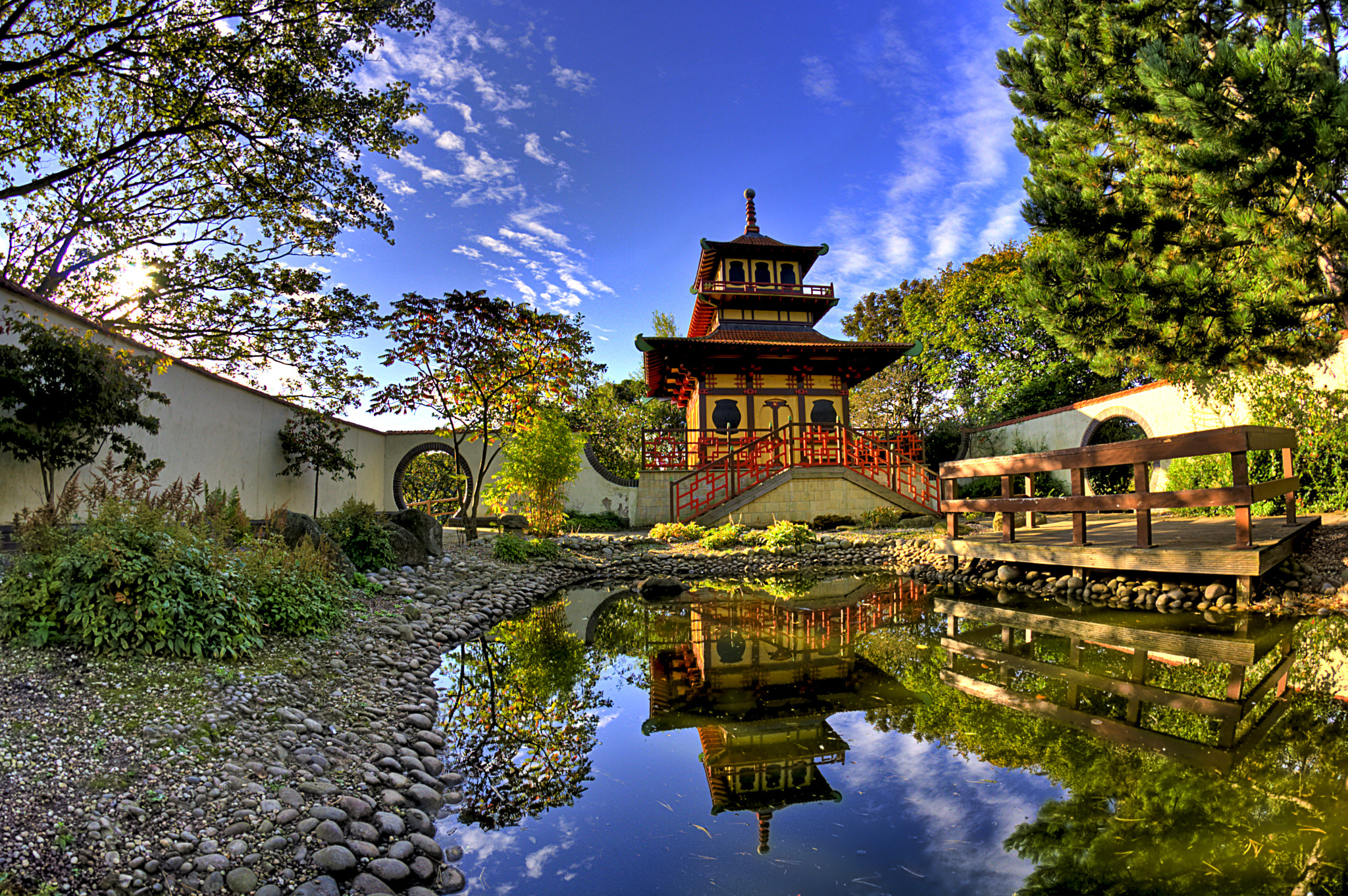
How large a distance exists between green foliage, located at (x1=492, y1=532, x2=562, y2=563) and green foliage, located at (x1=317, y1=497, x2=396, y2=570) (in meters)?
2.07

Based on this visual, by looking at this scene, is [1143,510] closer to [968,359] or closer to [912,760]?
[912,760]

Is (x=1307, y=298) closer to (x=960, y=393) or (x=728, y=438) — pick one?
(x=728, y=438)

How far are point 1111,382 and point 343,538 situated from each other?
2064cm

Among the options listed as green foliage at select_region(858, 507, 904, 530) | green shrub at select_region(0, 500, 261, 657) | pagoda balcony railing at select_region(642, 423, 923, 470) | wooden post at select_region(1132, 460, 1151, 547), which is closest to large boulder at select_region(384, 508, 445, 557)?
green shrub at select_region(0, 500, 261, 657)

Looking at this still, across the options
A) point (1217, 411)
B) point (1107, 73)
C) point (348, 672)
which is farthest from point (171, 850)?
point (1217, 411)

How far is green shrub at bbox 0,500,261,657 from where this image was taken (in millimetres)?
3506

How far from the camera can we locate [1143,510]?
6.38 meters

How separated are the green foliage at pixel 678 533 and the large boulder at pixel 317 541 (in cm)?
610

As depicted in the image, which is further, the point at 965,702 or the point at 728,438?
the point at 728,438

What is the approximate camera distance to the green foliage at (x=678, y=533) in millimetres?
11750

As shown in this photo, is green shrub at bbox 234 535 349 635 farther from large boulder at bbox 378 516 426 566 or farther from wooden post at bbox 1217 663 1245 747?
wooden post at bbox 1217 663 1245 747

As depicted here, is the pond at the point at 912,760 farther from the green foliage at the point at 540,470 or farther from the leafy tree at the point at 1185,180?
the green foliage at the point at 540,470

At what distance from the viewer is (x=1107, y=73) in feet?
Answer: 21.2

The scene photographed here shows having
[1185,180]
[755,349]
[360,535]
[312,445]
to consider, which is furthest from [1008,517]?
[312,445]
